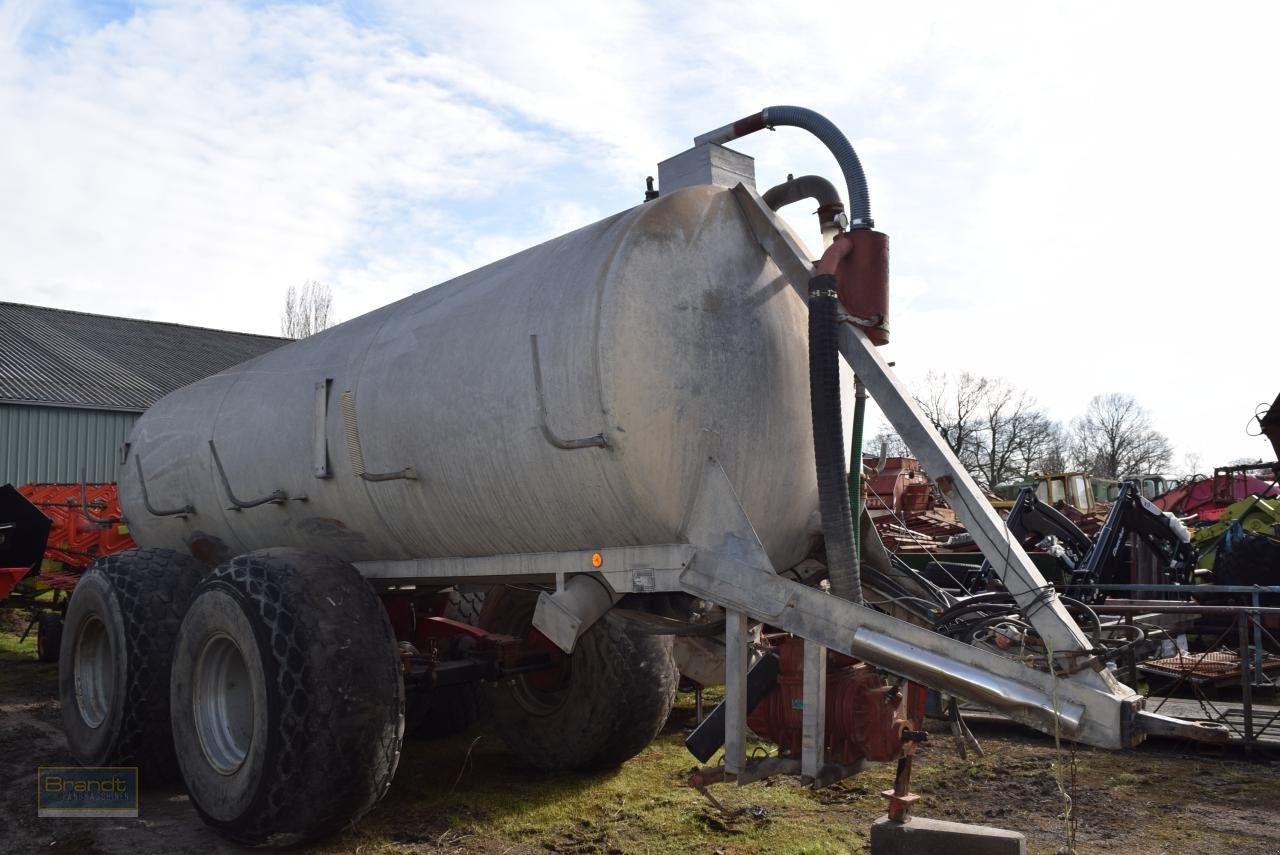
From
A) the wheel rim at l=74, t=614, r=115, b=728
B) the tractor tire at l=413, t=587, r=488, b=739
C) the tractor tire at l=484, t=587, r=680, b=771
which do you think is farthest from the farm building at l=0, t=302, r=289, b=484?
the tractor tire at l=484, t=587, r=680, b=771

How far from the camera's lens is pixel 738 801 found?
18.5ft

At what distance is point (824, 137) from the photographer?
4.48m

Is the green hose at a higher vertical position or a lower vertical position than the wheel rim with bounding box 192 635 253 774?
higher

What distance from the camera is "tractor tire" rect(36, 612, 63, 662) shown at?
1030 centimetres

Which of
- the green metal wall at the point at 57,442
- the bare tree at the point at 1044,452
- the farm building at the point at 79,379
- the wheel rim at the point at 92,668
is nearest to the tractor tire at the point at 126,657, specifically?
the wheel rim at the point at 92,668

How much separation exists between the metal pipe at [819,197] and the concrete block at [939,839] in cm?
259

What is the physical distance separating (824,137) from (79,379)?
92.4 feet

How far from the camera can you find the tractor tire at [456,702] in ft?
23.6

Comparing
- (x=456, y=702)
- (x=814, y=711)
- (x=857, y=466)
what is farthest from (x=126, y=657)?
(x=857, y=466)

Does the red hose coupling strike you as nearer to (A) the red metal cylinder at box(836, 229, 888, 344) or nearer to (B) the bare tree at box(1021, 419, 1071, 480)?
(A) the red metal cylinder at box(836, 229, 888, 344)

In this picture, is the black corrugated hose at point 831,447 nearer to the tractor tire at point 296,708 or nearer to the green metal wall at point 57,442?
the tractor tire at point 296,708

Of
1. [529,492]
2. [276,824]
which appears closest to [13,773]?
[276,824]

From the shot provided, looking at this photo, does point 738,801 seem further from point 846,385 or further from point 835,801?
point 846,385

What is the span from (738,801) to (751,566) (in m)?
2.12
